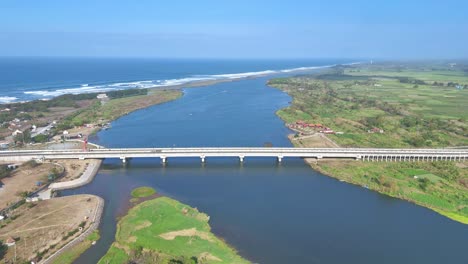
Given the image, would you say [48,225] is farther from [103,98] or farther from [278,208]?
[103,98]

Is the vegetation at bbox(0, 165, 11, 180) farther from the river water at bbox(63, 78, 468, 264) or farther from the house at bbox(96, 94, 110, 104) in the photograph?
the house at bbox(96, 94, 110, 104)

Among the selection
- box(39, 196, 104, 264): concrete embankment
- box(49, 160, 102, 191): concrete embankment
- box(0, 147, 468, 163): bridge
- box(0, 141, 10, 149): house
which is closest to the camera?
box(39, 196, 104, 264): concrete embankment

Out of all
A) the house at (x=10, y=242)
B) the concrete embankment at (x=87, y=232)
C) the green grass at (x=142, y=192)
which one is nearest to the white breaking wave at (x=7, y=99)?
the green grass at (x=142, y=192)

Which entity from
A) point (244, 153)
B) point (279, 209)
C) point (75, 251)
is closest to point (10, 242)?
point (75, 251)

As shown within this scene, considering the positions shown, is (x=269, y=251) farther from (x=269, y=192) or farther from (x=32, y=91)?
(x=32, y=91)

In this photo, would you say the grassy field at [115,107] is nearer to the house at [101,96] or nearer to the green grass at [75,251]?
the house at [101,96]

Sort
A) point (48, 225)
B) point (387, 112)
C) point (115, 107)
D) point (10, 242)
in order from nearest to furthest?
point (10, 242)
point (48, 225)
point (387, 112)
point (115, 107)

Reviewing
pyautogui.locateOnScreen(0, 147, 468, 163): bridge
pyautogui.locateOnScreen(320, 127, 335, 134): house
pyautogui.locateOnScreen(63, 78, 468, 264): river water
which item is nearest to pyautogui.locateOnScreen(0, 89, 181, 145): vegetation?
pyautogui.locateOnScreen(63, 78, 468, 264): river water
